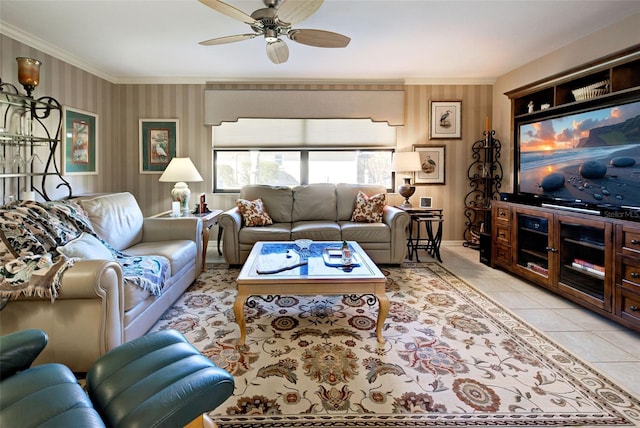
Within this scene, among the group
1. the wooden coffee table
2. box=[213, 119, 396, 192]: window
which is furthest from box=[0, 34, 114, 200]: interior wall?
the wooden coffee table

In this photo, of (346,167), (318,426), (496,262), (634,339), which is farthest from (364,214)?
(318,426)

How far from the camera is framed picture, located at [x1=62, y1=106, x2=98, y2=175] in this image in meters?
4.04

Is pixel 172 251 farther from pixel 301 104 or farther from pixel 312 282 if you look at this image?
pixel 301 104

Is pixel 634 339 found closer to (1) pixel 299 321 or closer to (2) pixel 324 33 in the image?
(1) pixel 299 321


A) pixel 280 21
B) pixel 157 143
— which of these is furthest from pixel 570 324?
pixel 157 143

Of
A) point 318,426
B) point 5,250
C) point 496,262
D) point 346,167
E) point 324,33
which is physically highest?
point 324,33

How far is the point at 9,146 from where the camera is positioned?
10.7ft

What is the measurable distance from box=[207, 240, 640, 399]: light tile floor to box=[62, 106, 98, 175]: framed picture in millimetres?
4745

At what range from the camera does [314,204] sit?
466cm

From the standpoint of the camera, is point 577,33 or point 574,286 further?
point 577,33

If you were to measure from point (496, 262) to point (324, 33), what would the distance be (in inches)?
125

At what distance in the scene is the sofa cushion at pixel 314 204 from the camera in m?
4.63

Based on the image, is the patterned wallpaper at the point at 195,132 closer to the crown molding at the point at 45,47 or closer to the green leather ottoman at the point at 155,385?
the crown molding at the point at 45,47

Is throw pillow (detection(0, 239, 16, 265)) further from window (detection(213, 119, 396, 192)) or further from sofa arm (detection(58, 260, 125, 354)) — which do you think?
window (detection(213, 119, 396, 192))
